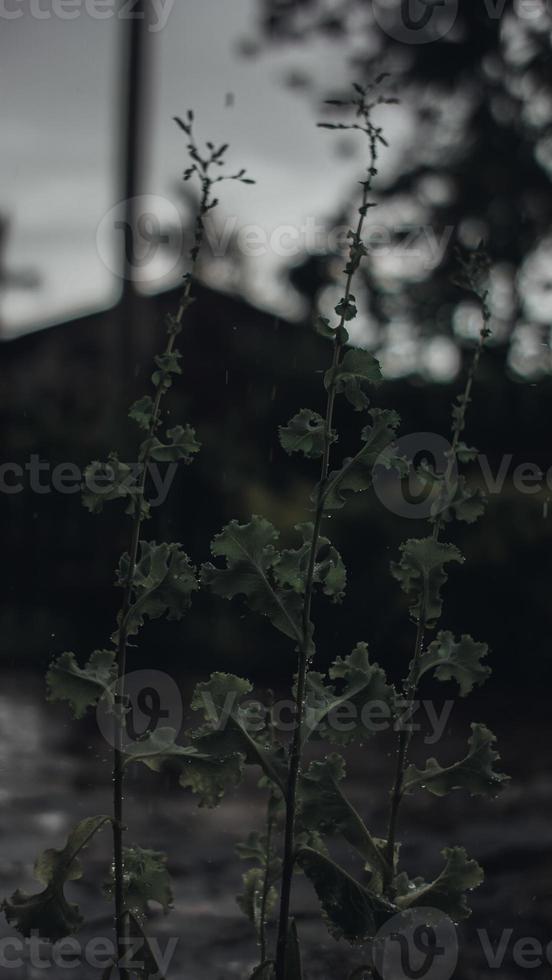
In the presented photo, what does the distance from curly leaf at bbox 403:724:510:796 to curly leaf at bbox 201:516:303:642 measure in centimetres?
46

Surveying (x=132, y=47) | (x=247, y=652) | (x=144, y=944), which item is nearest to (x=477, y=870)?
(x=144, y=944)

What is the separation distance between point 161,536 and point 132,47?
5.81 metres

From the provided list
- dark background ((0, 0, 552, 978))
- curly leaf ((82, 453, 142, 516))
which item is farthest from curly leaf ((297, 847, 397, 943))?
dark background ((0, 0, 552, 978))

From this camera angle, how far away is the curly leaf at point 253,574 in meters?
2.48

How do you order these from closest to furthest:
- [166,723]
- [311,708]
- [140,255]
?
[311,708] < [166,723] < [140,255]

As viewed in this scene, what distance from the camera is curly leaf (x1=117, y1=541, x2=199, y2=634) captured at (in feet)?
7.84

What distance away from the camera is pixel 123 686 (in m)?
2.41

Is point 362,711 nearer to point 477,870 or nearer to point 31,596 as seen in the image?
point 477,870

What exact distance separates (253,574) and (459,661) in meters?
0.55

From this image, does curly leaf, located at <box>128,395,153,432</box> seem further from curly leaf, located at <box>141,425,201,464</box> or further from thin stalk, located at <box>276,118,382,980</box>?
thin stalk, located at <box>276,118,382,980</box>

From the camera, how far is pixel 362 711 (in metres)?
2.52

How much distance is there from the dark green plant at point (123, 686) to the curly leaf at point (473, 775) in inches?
21.2

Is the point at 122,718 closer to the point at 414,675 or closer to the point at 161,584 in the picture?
the point at 161,584

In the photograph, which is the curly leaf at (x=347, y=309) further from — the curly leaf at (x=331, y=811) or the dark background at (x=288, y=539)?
the dark background at (x=288, y=539)
